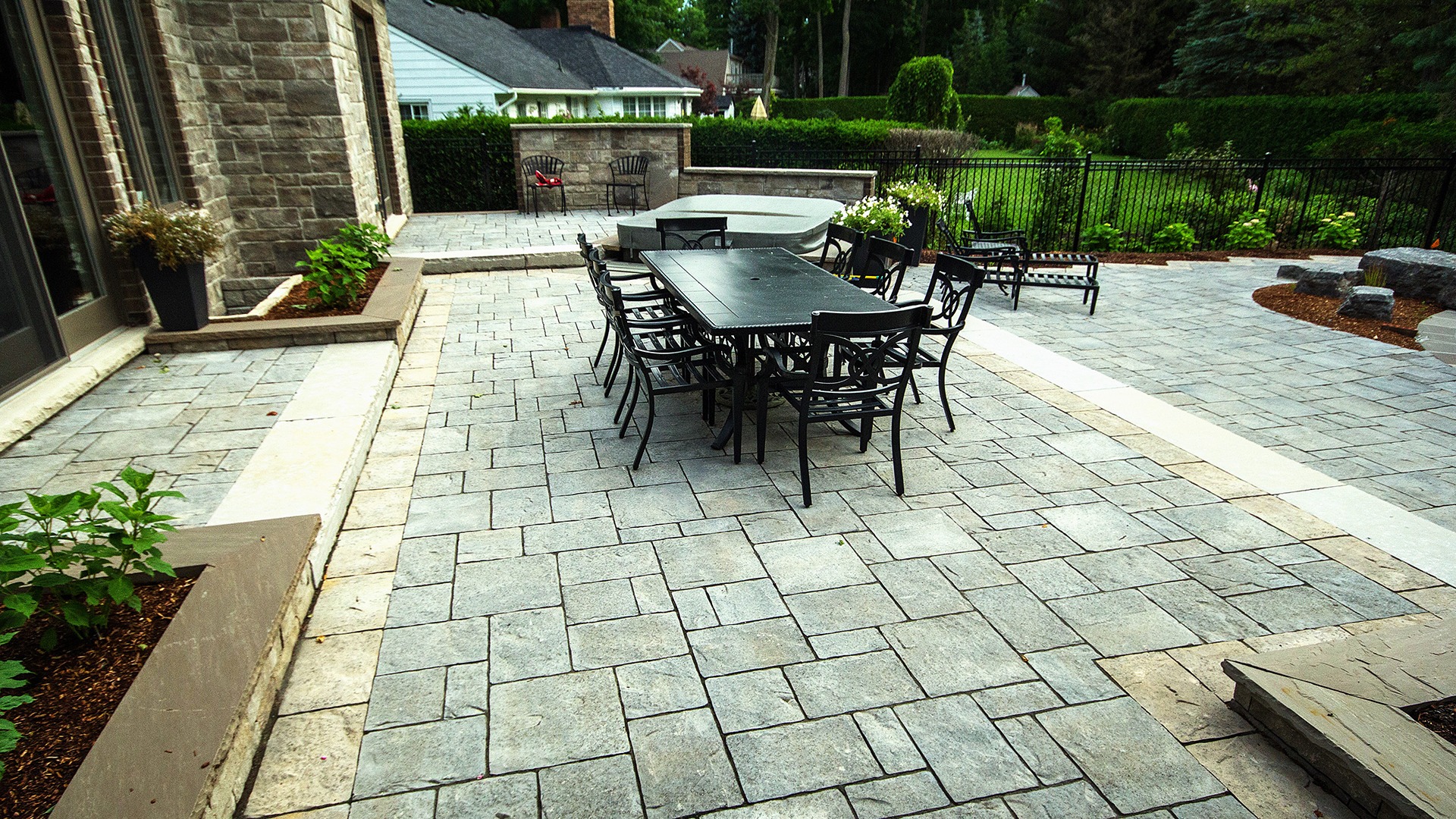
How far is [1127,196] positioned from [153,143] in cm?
1357

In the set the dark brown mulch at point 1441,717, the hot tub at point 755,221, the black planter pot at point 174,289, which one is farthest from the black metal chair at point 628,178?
the dark brown mulch at point 1441,717

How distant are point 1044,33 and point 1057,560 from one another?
39770mm

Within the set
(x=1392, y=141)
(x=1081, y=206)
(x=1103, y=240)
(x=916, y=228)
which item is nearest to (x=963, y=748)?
(x=916, y=228)

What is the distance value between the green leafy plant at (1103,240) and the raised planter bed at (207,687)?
10811 mm

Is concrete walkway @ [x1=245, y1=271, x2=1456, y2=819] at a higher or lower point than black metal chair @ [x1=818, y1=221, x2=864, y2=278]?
lower

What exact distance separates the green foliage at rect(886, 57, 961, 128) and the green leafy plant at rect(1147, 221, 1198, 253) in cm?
784

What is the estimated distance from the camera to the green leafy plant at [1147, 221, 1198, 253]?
35.9 ft

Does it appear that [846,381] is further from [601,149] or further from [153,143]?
[601,149]

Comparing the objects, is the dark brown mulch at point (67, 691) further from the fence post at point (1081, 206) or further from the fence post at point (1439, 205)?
the fence post at point (1439, 205)

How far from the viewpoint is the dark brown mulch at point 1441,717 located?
226cm

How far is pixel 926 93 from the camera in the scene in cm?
1783

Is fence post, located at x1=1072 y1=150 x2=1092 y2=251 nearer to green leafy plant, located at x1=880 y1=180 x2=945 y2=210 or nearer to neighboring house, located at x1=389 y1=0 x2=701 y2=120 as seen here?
green leafy plant, located at x1=880 y1=180 x2=945 y2=210

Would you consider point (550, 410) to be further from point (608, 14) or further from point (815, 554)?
point (608, 14)

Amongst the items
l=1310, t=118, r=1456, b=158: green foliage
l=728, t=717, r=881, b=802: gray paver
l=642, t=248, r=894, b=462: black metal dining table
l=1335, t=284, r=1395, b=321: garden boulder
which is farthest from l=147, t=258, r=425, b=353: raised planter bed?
l=1310, t=118, r=1456, b=158: green foliage
